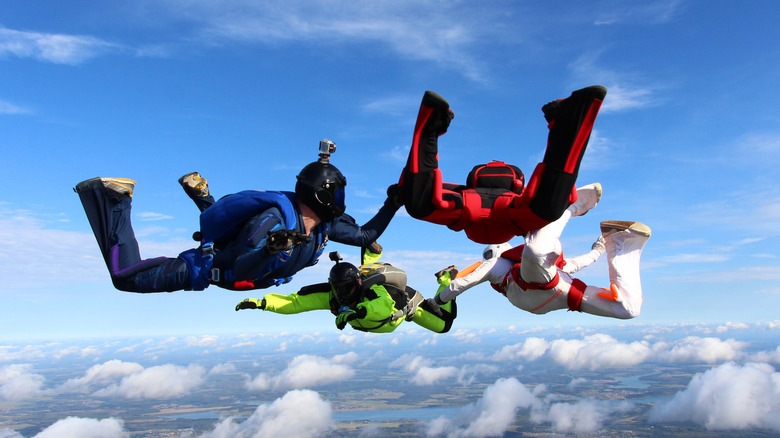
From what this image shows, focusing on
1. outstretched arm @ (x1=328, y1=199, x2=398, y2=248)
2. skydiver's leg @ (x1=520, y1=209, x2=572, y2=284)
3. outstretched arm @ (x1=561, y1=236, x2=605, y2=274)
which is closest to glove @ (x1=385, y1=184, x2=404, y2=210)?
outstretched arm @ (x1=328, y1=199, x2=398, y2=248)

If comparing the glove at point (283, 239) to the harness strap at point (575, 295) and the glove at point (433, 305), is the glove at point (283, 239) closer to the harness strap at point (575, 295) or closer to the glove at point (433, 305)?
the glove at point (433, 305)

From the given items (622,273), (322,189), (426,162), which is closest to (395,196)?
(426,162)

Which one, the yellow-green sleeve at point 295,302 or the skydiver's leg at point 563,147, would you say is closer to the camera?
the skydiver's leg at point 563,147

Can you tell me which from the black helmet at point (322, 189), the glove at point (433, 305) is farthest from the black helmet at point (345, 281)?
the black helmet at point (322, 189)

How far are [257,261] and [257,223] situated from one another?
37 centimetres

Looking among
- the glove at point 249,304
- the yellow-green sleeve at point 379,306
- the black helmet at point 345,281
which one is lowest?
the yellow-green sleeve at point 379,306

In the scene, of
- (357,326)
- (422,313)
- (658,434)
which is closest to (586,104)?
(357,326)

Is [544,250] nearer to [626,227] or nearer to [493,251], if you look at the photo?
[626,227]

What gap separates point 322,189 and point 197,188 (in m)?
1.62

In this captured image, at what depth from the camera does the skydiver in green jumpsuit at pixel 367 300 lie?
5.99 m

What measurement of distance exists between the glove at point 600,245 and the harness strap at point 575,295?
1.58 feet

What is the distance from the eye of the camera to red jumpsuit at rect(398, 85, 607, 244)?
374cm

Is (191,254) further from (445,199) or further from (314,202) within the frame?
(445,199)

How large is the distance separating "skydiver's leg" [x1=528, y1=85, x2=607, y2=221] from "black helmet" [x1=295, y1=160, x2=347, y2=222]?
1950 mm
